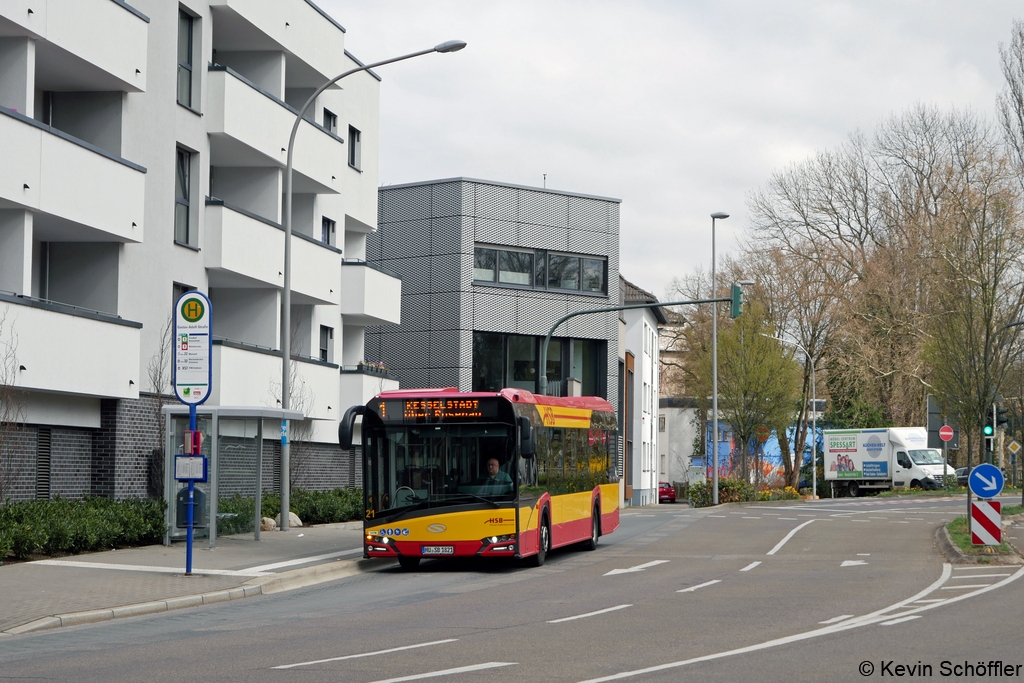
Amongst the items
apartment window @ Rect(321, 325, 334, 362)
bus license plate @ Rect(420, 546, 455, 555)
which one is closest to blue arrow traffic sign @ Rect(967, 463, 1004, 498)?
bus license plate @ Rect(420, 546, 455, 555)

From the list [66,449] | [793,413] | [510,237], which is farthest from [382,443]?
[793,413]

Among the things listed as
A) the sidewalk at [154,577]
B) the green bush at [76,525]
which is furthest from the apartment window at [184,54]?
the sidewalk at [154,577]

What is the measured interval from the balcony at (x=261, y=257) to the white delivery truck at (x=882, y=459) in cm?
3972

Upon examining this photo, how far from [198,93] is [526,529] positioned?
12928 millimetres

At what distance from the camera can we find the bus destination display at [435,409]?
1975 centimetres

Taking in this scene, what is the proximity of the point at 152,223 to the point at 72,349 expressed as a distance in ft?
15.8

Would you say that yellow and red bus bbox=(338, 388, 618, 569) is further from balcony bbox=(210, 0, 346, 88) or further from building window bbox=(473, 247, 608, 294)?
building window bbox=(473, 247, 608, 294)

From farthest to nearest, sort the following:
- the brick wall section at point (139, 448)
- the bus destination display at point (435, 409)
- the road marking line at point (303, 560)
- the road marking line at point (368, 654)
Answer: the brick wall section at point (139, 448)
the bus destination display at point (435, 409)
the road marking line at point (303, 560)
the road marking line at point (368, 654)

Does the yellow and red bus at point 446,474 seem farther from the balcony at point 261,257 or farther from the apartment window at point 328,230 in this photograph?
the apartment window at point 328,230

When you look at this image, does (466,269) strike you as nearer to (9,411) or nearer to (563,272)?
(563,272)

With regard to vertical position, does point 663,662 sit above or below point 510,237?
below

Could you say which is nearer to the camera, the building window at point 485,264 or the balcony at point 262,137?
the balcony at point 262,137

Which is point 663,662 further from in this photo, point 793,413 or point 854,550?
point 793,413

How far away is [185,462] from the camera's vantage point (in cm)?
1711
